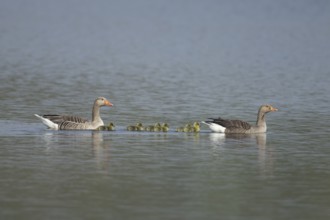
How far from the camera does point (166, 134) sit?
33562mm

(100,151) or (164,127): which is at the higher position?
→ (164,127)

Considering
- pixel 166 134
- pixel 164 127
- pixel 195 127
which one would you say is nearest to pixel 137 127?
pixel 164 127

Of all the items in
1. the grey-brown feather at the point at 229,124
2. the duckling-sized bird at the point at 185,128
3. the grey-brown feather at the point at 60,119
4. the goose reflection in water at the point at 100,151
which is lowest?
the goose reflection in water at the point at 100,151

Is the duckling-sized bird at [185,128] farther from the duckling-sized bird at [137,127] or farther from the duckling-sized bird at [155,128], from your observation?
the duckling-sized bird at [137,127]

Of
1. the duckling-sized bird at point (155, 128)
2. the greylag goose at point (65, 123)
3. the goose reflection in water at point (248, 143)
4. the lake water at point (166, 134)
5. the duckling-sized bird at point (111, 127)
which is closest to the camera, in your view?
the lake water at point (166, 134)

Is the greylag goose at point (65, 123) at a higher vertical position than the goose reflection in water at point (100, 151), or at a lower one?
higher

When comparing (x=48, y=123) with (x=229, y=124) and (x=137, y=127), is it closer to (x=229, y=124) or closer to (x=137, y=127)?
(x=137, y=127)


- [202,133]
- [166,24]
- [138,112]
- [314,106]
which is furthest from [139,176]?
[166,24]

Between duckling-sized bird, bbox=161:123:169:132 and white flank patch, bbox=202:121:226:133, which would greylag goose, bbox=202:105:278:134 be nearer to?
white flank patch, bbox=202:121:226:133

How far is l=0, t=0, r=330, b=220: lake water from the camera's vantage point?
73.2 ft

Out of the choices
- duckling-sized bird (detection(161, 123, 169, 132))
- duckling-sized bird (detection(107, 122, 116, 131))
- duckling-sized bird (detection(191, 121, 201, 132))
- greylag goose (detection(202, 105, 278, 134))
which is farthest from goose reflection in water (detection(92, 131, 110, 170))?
greylag goose (detection(202, 105, 278, 134))

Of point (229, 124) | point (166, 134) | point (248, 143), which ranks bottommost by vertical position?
point (248, 143)

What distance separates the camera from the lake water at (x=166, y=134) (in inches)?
878

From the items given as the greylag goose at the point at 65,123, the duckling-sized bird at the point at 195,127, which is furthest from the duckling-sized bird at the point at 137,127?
the duckling-sized bird at the point at 195,127
